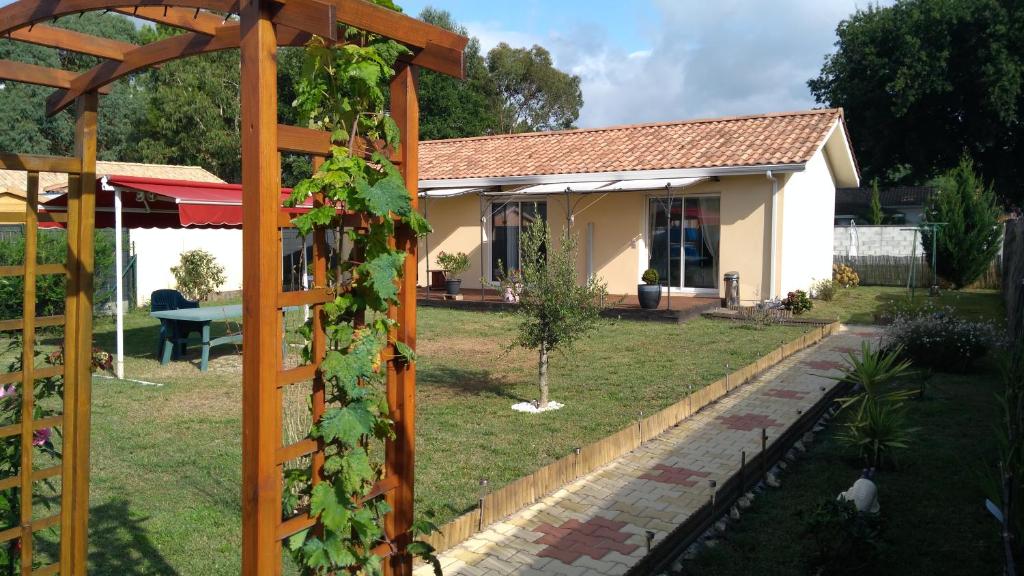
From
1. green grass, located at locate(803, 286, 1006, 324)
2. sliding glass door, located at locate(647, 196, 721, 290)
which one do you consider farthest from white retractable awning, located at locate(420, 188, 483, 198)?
green grass, located at locate(803, 286, 1006, 324)

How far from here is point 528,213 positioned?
66.7ft

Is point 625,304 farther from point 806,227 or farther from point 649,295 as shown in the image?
point 806,227

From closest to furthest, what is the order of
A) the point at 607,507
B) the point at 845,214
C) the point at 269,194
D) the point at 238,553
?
the point at 269,194 < the point at 238,553 < the point at 607,507 < the point at 845,214

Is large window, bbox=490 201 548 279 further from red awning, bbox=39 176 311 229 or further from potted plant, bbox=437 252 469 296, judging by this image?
red awning, bbox=39 176 311 229

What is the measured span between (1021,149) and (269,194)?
129ft

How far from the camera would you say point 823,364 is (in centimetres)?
1118

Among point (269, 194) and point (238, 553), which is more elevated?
point (269, 194)

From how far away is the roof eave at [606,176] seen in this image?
16.6 m

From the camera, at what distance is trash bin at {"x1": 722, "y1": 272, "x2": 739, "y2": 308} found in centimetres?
1692

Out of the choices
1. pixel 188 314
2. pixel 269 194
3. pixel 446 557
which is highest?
pixel 269 194

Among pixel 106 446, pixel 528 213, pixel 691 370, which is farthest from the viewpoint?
pixel 528 213

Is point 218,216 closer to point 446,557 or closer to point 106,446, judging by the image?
point 106,446

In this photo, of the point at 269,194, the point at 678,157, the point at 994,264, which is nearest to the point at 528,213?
the point at 678,157

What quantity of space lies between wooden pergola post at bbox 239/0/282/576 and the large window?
18.0 m
